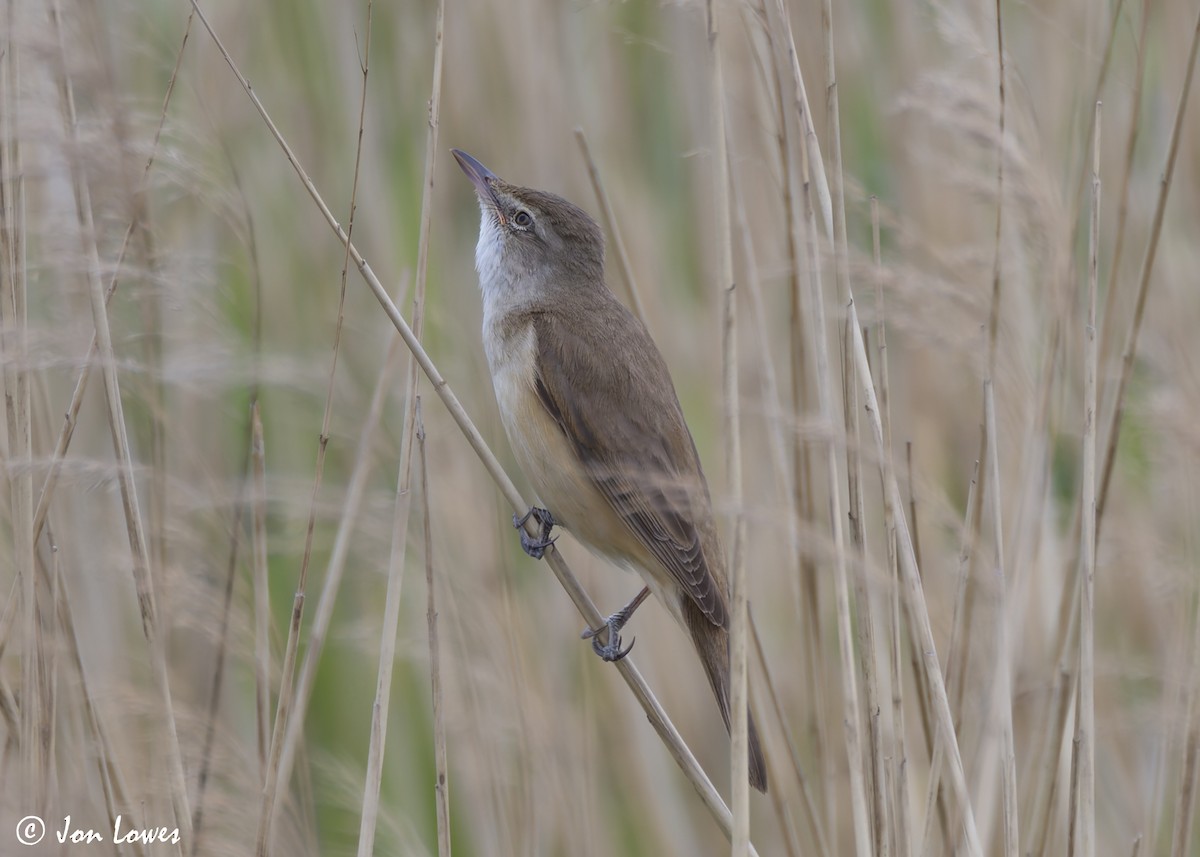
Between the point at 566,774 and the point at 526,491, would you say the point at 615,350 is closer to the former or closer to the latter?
the point at 526,491

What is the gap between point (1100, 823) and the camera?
334 cm

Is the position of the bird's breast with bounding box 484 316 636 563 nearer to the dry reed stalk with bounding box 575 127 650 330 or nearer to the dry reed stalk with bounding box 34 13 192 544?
the dry reed stalk with bounding box 575 127 650 330

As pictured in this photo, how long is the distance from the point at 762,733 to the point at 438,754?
2.79ft

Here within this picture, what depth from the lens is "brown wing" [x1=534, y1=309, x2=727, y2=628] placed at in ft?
9.13

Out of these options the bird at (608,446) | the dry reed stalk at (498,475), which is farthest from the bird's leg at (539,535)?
the dry reed stalk at (498,475)

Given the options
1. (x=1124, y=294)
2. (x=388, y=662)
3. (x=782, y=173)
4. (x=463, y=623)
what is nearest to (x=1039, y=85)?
(x=1124, y=294)

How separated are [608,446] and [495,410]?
0.38 metres

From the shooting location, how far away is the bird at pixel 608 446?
2.78m

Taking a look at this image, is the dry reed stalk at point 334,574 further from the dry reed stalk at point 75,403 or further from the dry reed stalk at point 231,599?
the dry reed stalk at point 75,403

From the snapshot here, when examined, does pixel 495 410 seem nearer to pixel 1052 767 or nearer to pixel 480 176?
pixel 480 176

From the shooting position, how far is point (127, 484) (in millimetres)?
2049

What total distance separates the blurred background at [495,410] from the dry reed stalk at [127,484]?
0.05 feet

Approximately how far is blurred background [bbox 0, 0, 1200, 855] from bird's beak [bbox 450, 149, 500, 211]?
0.83 ft

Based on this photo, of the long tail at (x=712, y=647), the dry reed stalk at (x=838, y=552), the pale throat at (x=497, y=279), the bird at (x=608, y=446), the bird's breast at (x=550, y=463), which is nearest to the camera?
the dry reed stalk at (x=838, y=552)
